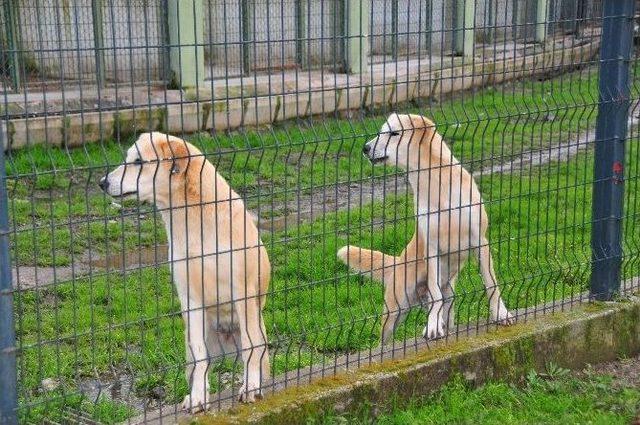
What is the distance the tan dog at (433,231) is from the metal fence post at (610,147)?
27.8 inches

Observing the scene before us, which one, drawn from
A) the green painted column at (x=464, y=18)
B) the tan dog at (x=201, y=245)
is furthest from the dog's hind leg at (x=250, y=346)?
the green painted column at (x=464, y=18)

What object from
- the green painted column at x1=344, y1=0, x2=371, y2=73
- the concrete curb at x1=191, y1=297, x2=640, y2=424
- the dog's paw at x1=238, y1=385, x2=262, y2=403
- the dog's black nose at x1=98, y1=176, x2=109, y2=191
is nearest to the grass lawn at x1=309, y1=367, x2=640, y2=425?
the concrete curb at x1=191, y1=297, x2=640, y2=424

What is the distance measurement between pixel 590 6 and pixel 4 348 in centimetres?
382

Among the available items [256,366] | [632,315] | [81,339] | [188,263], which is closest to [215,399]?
[256,366]

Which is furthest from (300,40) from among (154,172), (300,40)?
(154,172)

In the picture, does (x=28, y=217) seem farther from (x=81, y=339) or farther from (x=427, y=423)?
(x=427, y=423)

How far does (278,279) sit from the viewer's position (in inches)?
278

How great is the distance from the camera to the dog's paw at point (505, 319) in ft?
18.2

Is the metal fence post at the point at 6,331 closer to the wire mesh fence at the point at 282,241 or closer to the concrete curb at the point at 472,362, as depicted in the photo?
the wire mesh fence at the point at 282,241

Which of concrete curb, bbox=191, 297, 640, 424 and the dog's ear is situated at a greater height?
the dog's ear

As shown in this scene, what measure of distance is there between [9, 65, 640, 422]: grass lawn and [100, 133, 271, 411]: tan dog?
0.34 feet

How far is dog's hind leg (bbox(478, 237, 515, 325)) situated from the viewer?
18.3 feet

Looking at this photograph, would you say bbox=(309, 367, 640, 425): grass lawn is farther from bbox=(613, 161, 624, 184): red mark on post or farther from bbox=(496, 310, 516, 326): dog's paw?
bbox=(613, 161, 624, 184): red mark on post

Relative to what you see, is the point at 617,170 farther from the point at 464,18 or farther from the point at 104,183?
the point at 104,183
